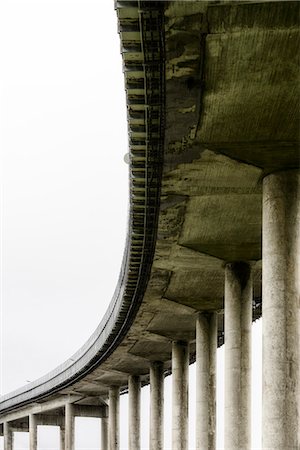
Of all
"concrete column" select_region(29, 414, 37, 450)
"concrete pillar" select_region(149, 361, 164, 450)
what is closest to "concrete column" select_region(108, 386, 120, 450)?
"concrete pillar" select_region(149, 361, 164, 450)

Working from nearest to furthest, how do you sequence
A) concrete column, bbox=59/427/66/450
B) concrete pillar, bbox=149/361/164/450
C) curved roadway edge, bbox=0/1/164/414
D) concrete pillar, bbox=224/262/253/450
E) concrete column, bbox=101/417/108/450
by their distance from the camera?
1. curved roadway edge, bbox=0/1/164/414
2. concrete pillar, bbox=224/262/253/450
3. concrete pillar, bbox=149/361/164/450
4. concrete column, bbox=101/417/108/450
5. concrete column, bbox=59/427/66/450

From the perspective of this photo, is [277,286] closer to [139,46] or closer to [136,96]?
[136,96]

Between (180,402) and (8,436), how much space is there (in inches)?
2074

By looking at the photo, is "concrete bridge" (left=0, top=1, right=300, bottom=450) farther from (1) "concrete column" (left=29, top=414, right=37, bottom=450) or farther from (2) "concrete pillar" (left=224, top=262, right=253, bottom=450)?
(1) "concrete column" (left=29, top=414, right=37, bottom=450)

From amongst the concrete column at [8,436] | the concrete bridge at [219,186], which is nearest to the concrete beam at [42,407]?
the concrete column at [8,436]

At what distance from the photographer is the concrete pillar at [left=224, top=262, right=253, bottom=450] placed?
112 ft

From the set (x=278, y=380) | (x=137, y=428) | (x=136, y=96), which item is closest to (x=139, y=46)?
(x=136, y=96)

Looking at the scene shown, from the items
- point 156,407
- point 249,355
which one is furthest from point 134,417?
point 249,355

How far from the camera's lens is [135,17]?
57.3 ft

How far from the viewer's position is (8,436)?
10050 centimetres

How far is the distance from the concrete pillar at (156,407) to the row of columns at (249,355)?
6 cm

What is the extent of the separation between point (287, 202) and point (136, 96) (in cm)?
575

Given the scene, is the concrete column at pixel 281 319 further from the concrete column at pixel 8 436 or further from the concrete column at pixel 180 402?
the concrete column at pixel 8 436

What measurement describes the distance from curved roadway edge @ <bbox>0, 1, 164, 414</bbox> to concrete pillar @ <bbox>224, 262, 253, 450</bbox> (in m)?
3.43
